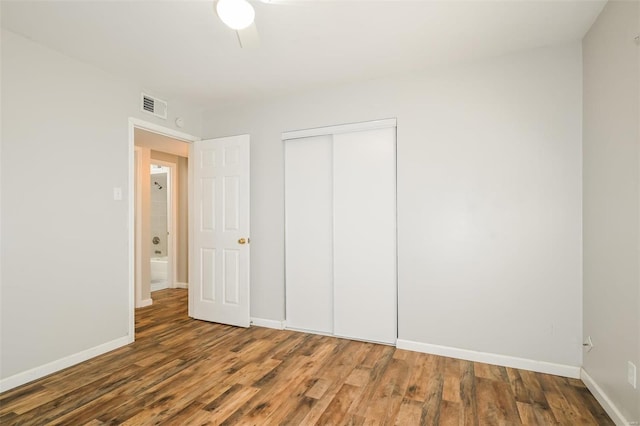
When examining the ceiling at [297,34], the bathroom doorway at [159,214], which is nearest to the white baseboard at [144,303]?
the bathroom doorway at [159,214]

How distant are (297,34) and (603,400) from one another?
3.16m

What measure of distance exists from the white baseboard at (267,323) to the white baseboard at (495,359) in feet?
4.16

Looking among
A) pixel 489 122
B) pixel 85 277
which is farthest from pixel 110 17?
pixel 489 122

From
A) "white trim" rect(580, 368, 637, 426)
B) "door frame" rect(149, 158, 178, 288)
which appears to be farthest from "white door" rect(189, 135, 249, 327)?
"white trim" rect(580, 368, 637, 426)

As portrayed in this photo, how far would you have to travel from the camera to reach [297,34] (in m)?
2.35

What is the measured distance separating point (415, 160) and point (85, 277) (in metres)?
3.05

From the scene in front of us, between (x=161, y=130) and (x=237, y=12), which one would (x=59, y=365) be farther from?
(x=237, y=12)

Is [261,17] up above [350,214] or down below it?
above

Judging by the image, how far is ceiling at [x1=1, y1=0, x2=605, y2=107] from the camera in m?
2.04

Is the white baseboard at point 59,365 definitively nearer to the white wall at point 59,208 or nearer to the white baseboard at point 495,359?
the white wall at point 59,208

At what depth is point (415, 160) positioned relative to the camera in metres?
2.92

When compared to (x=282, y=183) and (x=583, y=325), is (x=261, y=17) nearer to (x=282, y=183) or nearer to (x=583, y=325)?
(x=282, y=183)

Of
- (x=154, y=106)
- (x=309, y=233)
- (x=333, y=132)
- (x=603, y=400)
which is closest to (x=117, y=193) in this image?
(x=154, y=106)

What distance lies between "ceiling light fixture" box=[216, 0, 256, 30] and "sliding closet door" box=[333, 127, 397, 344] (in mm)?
1666
